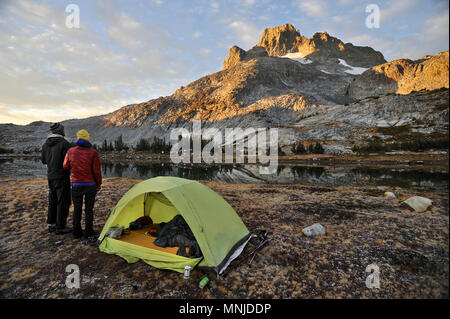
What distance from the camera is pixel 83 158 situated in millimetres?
6402

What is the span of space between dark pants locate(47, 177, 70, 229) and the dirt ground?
583 millimetres

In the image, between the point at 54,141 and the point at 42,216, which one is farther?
the point at 42,216

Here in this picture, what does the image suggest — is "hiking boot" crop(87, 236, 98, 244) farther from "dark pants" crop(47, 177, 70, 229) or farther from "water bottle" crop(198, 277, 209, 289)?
"water bottle" crop(198, 277, 209, 289)

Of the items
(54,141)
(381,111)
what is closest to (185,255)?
(54,141)

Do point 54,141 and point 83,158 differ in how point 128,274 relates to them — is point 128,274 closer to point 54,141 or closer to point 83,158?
point 83,158

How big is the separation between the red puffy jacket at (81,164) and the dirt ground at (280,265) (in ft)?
7.28

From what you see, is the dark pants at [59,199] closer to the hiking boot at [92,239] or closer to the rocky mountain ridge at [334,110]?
the hiking boot at [92,239]

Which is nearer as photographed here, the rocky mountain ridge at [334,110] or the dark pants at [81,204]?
the dark pants at [81,204]

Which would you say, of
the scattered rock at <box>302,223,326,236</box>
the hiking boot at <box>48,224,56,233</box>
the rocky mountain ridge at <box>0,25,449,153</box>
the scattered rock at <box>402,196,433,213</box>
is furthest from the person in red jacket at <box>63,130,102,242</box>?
the rocky mountain ridge at <box>0,25,449,153</box>

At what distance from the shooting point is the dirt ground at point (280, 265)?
Answer: 4.52 meters

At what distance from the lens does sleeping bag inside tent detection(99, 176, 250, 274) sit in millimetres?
5344

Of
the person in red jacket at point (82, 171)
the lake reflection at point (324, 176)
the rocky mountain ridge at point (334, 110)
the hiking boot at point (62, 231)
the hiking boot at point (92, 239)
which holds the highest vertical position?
the rocky mountain ridge at point (334, 110)

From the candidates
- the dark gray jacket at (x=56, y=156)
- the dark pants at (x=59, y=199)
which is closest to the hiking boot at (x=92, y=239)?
the dark pants at (x=59, y=199)
